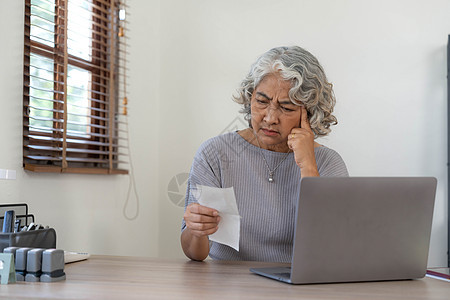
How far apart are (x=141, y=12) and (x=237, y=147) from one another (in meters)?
1.52

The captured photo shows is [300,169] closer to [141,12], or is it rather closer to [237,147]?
[237,147]

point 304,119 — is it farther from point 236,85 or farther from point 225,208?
point 236,85

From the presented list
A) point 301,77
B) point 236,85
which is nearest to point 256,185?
point 301,77

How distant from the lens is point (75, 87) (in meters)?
2.61

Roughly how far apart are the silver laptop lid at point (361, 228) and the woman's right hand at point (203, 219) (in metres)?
0.34

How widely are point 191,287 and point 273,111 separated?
84cm

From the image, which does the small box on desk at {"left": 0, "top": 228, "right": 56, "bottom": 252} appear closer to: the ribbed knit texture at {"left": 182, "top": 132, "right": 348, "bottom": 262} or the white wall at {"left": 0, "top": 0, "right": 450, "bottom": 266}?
the ribbed knit texture at {"left": 182, "top": 132, "right": 348, "bottom": 262}

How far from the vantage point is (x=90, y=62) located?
278 centimetres

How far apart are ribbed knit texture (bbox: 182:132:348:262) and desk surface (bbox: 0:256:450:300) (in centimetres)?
36

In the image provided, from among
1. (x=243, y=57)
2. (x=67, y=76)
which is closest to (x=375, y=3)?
(x=243, y=57)

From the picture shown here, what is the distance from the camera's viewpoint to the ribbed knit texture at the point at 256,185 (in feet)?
6.21

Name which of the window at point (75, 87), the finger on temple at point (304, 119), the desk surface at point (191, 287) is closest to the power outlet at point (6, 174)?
the desk surface at point (191, 287)

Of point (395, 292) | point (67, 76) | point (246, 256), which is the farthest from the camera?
point (67, 76)

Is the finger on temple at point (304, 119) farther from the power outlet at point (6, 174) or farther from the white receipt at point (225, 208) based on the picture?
the power outlet at point (6, 174)
